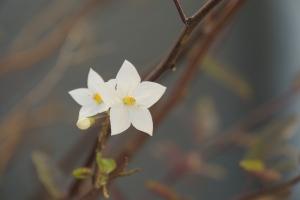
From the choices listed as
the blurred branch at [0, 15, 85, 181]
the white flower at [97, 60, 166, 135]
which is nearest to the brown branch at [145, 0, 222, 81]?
the white flower at [97, 60, 166, 135]

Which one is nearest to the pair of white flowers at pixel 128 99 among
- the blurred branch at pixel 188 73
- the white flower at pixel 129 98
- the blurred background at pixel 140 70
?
the white flower at pixel 129 98

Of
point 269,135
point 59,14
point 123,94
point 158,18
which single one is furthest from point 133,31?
point 123,94

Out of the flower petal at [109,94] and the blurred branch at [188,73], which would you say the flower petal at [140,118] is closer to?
the flower petal at [109,94]

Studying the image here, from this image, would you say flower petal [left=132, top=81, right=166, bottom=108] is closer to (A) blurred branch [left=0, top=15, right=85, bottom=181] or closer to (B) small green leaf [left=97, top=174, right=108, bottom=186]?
(B) small green leaf [left=97, top=174, right=108, bottom=186]

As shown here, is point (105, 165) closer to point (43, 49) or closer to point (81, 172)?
point (81, 172)

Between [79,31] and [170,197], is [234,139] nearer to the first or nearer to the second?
[170,197]
